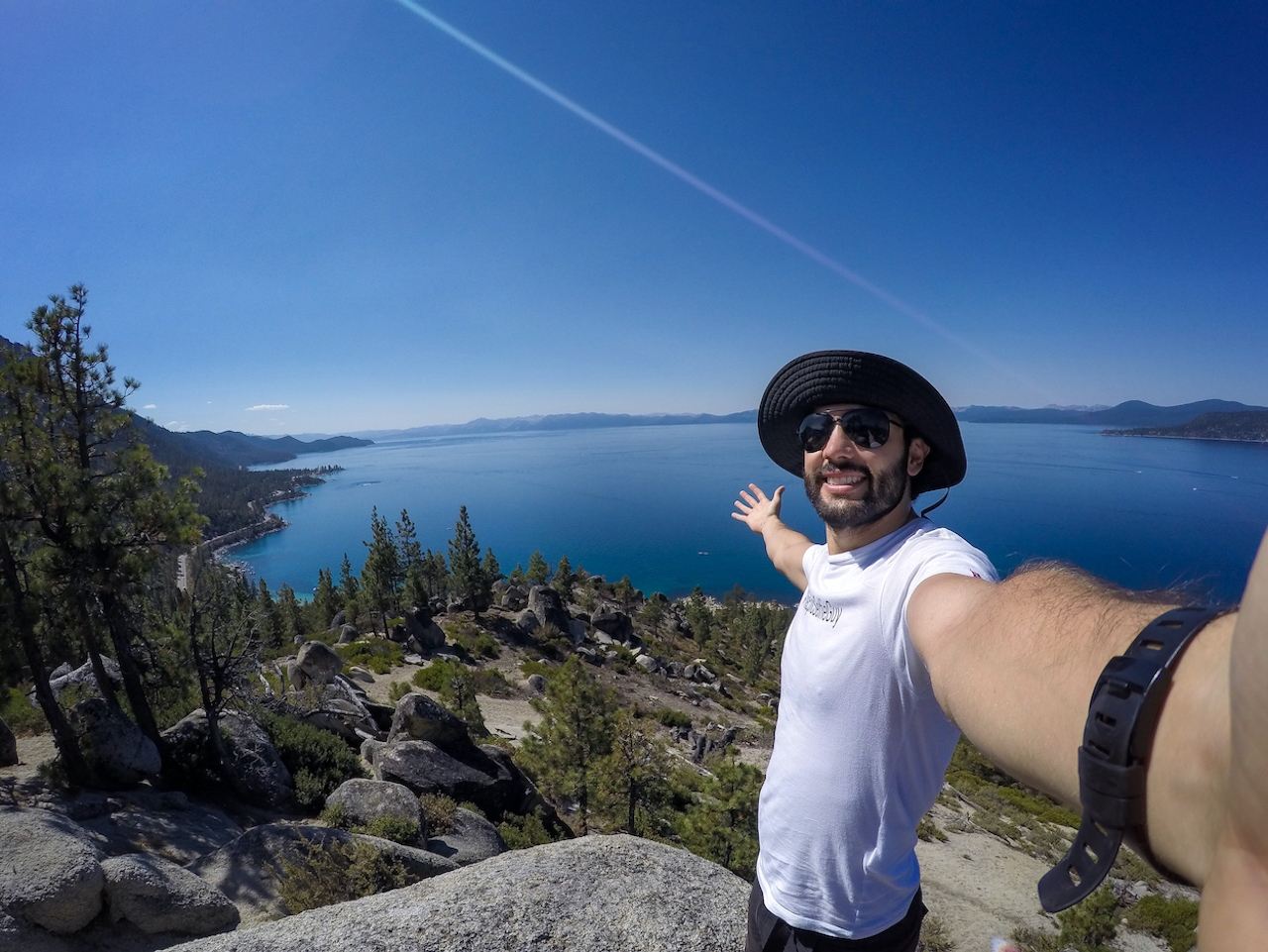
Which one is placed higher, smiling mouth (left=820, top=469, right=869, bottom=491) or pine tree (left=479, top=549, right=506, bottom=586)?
smiling mouth (left=820, top=469, right=869, bottom=491)

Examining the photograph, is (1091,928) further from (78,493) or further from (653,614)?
(653,614)

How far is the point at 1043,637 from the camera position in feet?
4.35

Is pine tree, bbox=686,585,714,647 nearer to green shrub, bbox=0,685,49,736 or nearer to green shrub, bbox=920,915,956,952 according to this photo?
green shrub, bbox=920,915,956,952

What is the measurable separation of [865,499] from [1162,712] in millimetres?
1423

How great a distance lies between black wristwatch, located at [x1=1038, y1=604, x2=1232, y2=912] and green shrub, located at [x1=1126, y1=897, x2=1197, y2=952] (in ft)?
67.2

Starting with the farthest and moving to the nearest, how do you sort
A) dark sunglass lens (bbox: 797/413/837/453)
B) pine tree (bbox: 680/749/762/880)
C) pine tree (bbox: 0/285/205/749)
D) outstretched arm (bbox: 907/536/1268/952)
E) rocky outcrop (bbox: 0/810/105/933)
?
pine tree (bbox: 680/749/762/880) → pine tree (bbox: 0/285/205/749) → rocky outcrop (bbox: 0/810/105/933) → dark sunglass lens (bbox: 797/413/837/453) → outstretched arm (bbox: 907/536/1268/952)

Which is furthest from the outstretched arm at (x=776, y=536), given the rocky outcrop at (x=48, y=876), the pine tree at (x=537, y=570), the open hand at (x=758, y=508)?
the pine tree at (x=537, y=570)

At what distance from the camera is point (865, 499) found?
2285 millimetres

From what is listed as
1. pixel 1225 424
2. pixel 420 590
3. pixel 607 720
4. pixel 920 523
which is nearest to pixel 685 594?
pixel 420 590

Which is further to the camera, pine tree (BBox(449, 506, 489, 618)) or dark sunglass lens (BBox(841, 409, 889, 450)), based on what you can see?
pine tree (BBox(449, 506, 489, 618))

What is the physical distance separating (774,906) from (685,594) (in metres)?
86.1

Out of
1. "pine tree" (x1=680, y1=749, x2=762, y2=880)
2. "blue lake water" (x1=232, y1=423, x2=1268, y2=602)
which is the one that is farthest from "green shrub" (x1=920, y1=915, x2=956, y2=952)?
"blue lake water" (x1=232, y1=423, x2=1268, y2=602)

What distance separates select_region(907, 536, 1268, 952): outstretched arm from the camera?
0.62 metres

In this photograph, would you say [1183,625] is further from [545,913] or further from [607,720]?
[607,720]
